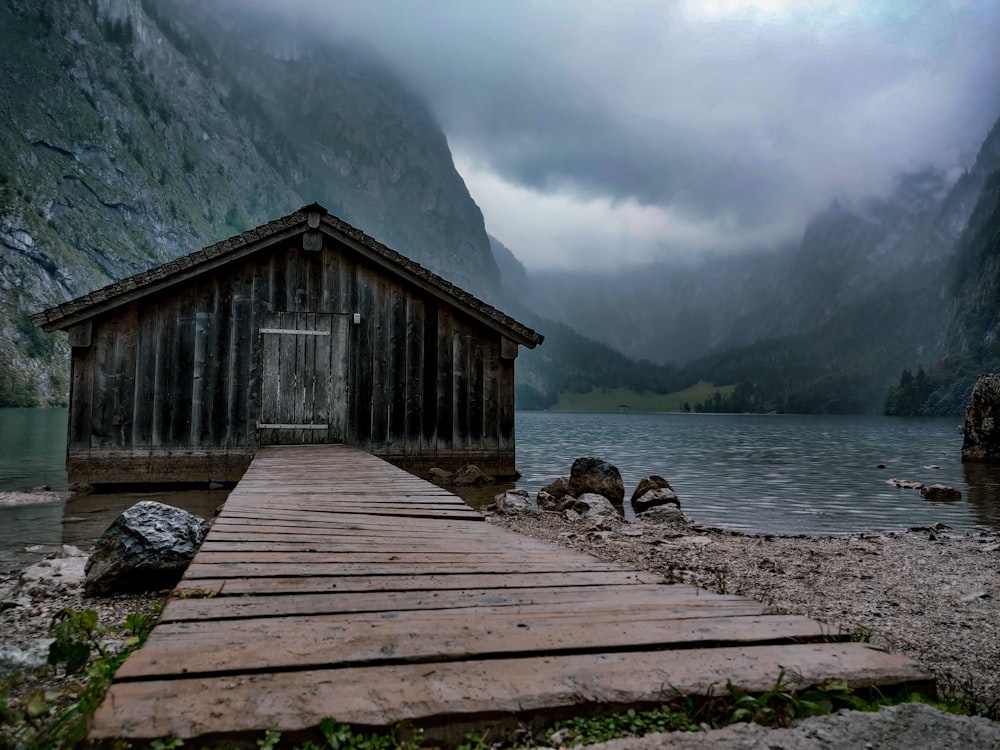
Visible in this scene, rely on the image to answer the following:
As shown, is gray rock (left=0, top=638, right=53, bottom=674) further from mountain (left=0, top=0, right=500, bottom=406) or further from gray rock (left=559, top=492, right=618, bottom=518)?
mountain (left=0, top=0, right=500, bottom=406)

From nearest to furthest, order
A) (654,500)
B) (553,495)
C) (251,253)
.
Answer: (654,500)
(553,495)
(251,253)

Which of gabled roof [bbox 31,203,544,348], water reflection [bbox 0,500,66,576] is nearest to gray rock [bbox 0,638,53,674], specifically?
water reflection [bbox 0,500,66,576]

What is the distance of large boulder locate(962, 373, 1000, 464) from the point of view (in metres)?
21.8

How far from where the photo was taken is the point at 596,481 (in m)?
11.8

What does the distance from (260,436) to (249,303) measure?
245 centimetres

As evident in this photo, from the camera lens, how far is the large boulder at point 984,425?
21.8 m

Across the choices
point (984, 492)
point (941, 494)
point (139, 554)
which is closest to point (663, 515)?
point (139, 554)

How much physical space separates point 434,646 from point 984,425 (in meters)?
26.5

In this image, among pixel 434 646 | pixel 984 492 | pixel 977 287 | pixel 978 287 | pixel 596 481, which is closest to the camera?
pixel 434 646

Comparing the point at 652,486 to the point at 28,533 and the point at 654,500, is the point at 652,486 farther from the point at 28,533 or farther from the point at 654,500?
the point at 28,533

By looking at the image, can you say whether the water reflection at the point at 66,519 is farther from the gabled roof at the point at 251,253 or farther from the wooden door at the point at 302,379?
the gabled roof at the point at 251,253

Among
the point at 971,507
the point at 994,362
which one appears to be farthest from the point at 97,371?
the point at 994,362

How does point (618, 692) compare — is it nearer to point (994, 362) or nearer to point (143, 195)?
point (994, 362)

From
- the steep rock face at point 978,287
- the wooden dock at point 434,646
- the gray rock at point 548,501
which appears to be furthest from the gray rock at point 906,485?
the steep rock face at point 978,287
